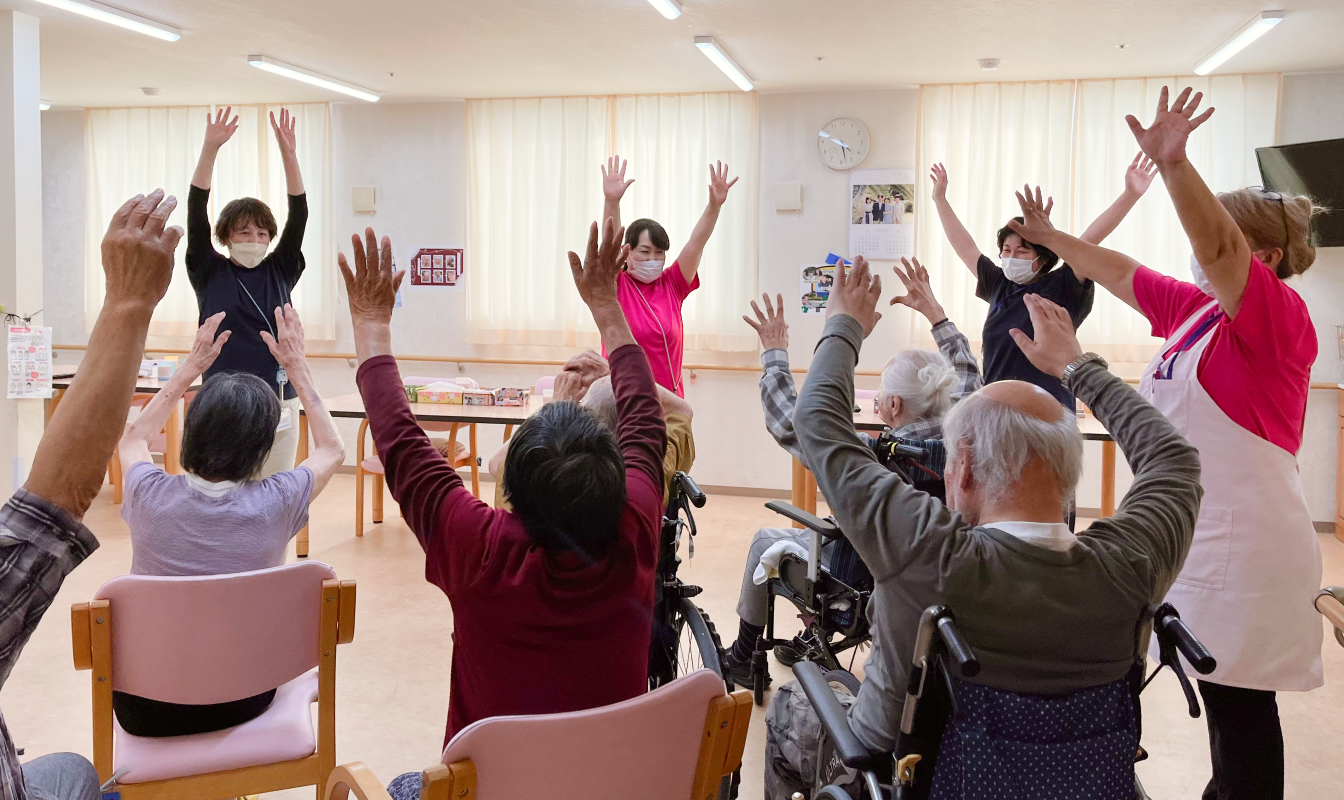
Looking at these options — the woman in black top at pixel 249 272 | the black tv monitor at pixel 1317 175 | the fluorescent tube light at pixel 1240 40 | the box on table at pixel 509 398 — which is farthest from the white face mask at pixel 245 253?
the black tv monitor at pixel 1317 175

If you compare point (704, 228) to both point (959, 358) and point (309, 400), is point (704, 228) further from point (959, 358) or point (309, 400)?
point (309, 400)

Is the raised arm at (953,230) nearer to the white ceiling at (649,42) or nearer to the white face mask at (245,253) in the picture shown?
the white ceiling at (649,42)

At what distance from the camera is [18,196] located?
182 inches

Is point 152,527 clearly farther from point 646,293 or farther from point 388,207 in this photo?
point 388,207

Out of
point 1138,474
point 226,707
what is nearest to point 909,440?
point 1138,474

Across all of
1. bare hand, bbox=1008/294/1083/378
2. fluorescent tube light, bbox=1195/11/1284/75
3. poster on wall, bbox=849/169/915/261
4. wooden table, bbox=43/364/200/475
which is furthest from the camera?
poster on wall, bbox=849/169/915/261

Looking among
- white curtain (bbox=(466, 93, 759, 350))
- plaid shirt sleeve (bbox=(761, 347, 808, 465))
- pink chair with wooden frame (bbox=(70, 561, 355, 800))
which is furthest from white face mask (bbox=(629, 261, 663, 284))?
pink chair with wooden frame (bbox=(70, 561, 355, 800))

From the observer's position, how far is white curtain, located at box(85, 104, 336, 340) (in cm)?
682

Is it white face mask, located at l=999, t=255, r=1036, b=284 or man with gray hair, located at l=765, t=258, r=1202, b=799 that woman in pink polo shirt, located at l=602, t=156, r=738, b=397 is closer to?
white face mask, located at l=999, t=255, r=1036, b=284

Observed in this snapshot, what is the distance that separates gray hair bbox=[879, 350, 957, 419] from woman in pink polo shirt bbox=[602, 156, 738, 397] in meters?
1.20

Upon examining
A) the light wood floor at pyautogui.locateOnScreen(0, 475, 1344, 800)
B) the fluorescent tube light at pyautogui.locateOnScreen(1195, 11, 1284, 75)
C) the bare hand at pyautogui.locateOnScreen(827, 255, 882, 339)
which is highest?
the fluorescent tube light at pyautogui.locateOnScreen(1195, 11, 1284, 75)

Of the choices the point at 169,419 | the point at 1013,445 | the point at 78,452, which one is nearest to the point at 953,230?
the point at 1013,445

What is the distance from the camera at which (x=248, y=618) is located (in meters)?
1.79

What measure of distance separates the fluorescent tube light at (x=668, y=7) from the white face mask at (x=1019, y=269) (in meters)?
1.82
